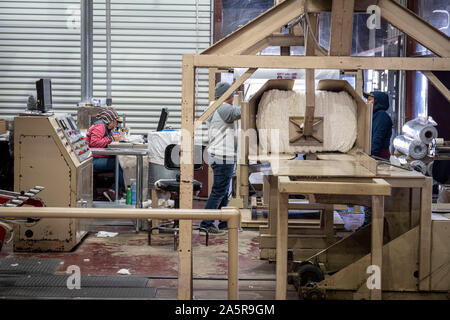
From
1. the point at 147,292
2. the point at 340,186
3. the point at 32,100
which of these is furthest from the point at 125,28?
the point at 340,186

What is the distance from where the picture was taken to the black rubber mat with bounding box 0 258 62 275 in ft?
20.8

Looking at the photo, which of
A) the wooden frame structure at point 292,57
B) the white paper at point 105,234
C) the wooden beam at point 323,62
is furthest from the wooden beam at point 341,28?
the white paper at point 105,234

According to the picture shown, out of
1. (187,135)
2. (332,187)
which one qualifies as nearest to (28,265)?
(187,135)

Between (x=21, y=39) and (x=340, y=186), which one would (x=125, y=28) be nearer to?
(x=21, y=39)

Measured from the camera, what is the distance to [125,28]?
11445 mm

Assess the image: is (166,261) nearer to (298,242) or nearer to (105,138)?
(298,242)

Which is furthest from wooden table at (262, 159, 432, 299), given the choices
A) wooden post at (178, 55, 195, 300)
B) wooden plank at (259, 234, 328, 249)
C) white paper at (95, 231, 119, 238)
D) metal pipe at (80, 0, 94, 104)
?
metal pipe at (80, 0, 94, 104)

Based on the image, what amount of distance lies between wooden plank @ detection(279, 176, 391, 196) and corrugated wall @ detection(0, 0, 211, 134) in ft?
24.1

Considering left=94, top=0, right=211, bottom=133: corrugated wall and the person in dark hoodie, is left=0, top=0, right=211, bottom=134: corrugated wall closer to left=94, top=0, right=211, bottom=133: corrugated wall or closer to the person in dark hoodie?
left=94, top=0, right=211, bottom=133: corrugated wall

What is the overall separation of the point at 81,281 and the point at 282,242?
2.46 m

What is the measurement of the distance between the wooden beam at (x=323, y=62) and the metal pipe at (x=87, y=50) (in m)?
6.89

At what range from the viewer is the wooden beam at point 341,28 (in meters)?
4.90

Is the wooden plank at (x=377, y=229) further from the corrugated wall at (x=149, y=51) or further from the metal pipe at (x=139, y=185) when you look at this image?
the corrugated wall at (x=149, y=51)
